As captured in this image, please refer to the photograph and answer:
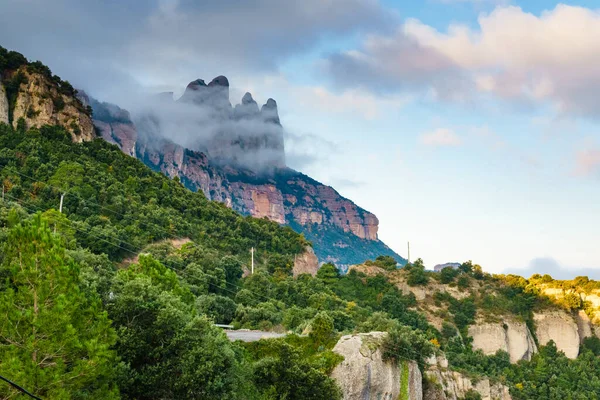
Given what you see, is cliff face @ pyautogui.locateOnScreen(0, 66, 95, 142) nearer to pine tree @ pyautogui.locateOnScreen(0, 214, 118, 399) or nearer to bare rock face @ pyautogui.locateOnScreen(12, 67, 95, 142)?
bare rock face @ pyautogui.locateOnScreen(12, 67, 95, 142)

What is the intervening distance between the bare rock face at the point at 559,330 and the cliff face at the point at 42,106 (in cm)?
7109

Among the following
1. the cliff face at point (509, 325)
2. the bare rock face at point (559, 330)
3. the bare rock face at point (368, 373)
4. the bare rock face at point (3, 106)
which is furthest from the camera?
the bare rock face at point (559, 330)

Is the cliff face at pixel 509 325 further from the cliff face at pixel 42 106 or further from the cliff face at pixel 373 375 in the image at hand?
the cliff face at pixel 42 106

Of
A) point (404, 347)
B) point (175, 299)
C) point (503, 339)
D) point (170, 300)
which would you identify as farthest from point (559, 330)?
point (170, 300)

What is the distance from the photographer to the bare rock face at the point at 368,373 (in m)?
31.4

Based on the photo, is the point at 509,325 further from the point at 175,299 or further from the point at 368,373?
the point at 175,299

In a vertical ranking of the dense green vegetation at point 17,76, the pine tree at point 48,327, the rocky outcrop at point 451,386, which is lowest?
the rocky outcrop at point 451,386

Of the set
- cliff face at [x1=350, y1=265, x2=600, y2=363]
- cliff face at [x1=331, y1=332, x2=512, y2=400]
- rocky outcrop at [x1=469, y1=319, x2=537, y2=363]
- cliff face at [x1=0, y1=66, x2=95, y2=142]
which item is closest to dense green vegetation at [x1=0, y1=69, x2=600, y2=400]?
cliff face at [x1=331, y1=332, x2=512, y2=400]

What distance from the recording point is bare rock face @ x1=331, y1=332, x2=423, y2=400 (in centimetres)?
3137

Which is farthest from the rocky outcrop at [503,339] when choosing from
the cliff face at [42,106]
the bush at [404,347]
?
the cliff face at [42,106]

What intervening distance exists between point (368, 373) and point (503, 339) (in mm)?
54362

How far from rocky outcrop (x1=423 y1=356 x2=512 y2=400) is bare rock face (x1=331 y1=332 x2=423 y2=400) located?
696 centimetres

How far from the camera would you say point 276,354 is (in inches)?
1126

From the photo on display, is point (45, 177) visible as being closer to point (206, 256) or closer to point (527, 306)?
point (206, 256)
